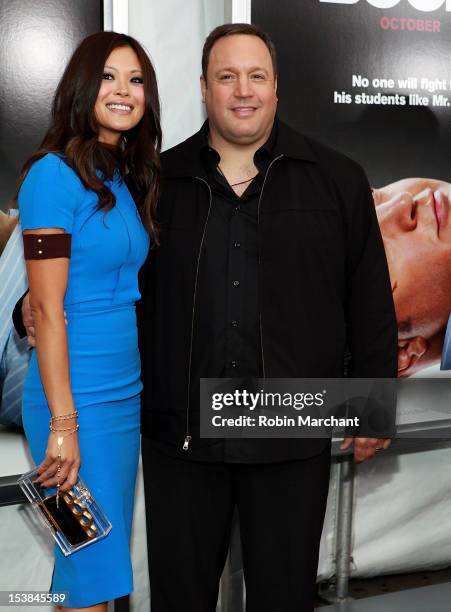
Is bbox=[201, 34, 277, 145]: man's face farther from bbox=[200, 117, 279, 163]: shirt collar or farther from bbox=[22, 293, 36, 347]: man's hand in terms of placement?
bbox=[22, 293, 36, 347]: man's hand

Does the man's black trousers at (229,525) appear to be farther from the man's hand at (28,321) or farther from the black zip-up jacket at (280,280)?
the man's hand at (28,321)

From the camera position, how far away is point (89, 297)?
1.52 meters

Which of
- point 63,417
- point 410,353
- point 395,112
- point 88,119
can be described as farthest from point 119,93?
point 410,353

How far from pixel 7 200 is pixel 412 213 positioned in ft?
4.43

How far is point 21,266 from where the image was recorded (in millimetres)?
2070

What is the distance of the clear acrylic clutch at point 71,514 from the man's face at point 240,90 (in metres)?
0.89

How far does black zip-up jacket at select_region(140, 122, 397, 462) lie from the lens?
1.77 meters

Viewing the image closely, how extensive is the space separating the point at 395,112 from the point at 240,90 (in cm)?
94

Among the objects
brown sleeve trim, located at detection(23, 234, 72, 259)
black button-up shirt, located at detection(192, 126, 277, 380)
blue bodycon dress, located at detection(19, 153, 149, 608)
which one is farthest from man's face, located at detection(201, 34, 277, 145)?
brown sleeve trim, located at detection(23, 234, 72, 259)

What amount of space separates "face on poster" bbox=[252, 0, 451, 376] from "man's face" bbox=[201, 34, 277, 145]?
579 mm

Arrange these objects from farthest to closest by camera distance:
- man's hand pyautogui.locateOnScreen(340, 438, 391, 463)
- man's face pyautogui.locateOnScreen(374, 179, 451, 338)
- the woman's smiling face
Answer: man's face pyautogui.locateOnScreen(374, 179, 451, 338)
man's hand pyautogui.locateOnScreen(340, 438, 391, 463)
the woman's smiling face

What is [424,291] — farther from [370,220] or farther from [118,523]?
[118,523]

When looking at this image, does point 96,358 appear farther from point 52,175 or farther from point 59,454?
point 52,175

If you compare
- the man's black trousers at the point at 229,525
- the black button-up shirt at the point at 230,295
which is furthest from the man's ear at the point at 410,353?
the black button-up shirt at the point at 230,295
